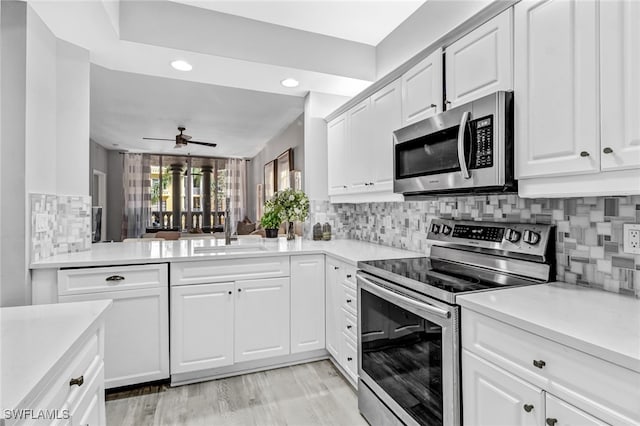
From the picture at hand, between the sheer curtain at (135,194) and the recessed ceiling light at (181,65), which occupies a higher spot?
the recessed ceiling light at (181,65)

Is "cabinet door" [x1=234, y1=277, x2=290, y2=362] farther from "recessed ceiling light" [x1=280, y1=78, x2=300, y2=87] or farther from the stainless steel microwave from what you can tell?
"recessed ceiling light" [x1=280, y1=78, x2=300, y2=87]

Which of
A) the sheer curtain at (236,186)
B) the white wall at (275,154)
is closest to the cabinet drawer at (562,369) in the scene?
the white wall at (275,154)

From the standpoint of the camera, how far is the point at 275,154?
6434 mm

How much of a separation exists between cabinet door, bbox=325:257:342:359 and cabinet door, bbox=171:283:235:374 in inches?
27.7

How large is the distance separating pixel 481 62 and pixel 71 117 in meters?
2.60

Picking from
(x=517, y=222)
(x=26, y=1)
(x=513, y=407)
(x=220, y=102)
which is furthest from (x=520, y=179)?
(x=220, y=102)

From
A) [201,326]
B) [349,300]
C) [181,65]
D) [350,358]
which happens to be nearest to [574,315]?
[349,300]

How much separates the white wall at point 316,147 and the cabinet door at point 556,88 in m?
2.11

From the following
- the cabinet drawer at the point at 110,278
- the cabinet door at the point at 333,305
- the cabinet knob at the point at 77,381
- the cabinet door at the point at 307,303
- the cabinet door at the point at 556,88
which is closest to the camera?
the cabinet knob at the point at 77,381

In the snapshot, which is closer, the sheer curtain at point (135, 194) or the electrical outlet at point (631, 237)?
the electrical outlet at point (631, 237)

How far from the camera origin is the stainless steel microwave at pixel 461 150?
1420 mm

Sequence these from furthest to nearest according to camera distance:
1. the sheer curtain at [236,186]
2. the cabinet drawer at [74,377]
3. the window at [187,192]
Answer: the sheer curtain at [236,186] < the window at [187,192] < the cabinet drawer at [74,377]

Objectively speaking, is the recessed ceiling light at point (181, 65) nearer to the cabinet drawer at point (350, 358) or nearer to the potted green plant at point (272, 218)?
the potted green plant at point (272, 218)

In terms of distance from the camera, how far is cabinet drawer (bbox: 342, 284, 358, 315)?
2.14 m
